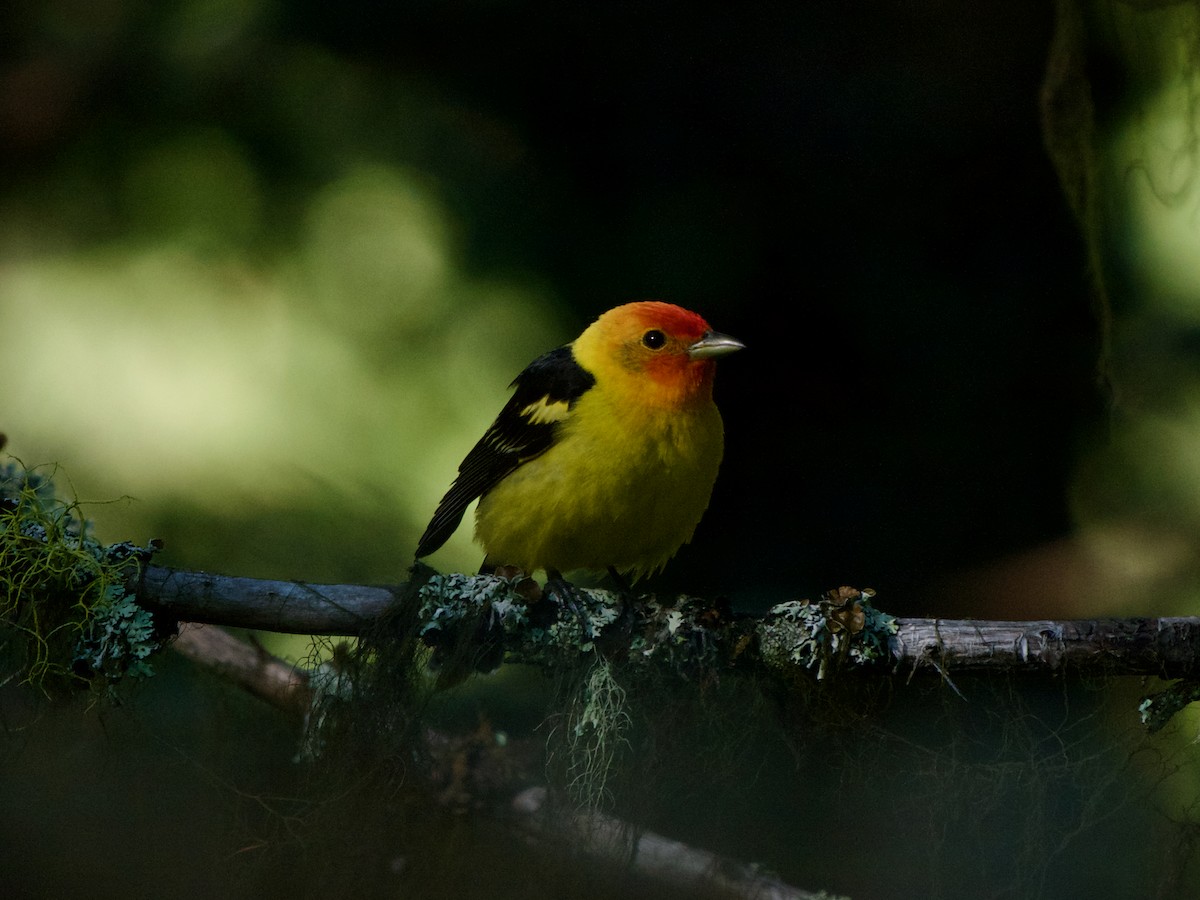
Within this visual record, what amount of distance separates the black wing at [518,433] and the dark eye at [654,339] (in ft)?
0.53

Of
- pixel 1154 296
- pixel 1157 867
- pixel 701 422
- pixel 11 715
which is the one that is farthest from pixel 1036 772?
pixel 11 715

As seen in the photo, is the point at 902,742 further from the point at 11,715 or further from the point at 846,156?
the point at 846,156

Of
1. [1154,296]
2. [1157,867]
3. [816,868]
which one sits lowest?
[816,868]

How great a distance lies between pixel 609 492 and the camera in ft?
8.52

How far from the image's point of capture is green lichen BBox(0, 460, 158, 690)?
83.0 inches

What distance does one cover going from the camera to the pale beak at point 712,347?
2695 mm

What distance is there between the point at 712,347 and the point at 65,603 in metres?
1.42

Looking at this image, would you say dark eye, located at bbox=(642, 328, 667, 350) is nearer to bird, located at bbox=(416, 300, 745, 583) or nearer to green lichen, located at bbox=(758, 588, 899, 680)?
bird, located at bbox=(416, 300, 745, 583)

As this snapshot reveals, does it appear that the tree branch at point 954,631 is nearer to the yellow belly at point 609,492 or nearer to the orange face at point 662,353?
the yellow belly at point 609,492

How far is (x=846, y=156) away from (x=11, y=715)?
107 inches

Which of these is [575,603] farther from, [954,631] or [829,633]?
[954,631]

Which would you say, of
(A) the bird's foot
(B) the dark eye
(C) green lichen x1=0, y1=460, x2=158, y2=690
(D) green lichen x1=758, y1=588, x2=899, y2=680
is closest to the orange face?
(B) the dark eye

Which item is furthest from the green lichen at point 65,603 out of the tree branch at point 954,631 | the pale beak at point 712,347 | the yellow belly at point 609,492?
the pale beak at point 712,347

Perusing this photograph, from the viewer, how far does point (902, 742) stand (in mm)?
2297
